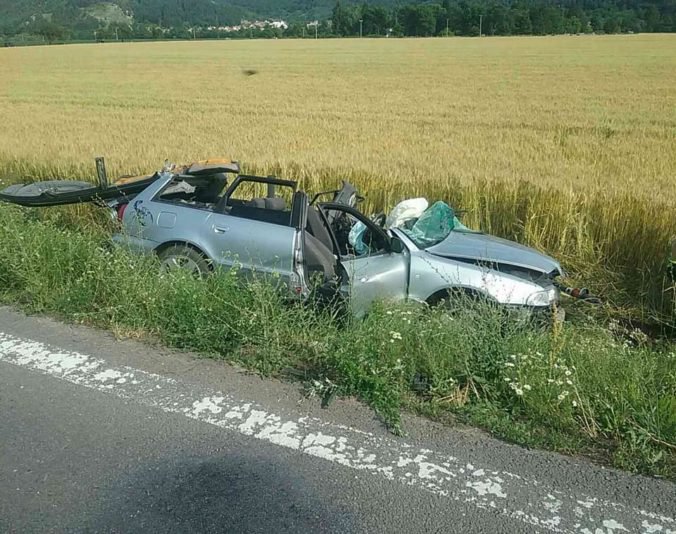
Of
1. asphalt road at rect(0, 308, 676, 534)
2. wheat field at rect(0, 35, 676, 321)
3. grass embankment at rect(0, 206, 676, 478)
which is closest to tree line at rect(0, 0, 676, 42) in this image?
wheat field at rect(0, 35, 676, 321)

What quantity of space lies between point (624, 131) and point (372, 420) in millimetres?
13736

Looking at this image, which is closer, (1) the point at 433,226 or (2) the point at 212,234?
(2) the point at 212,234

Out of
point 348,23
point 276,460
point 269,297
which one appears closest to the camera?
point 276,460

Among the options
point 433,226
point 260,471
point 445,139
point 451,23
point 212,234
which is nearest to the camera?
point 260,471

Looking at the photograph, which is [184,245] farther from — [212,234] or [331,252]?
[331,252]

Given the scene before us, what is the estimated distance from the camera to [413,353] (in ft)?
13.2

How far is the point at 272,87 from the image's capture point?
2995cm

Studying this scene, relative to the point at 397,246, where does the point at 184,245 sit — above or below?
below

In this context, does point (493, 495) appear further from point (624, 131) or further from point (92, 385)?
point (624, 131)

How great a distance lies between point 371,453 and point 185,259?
3248mm

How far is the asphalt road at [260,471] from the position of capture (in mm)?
2676

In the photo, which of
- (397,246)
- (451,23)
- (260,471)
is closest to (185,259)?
(397,246)

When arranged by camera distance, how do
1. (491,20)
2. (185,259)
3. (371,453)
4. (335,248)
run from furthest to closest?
(491,20)
(185,259)
(335,248)
(371,453)

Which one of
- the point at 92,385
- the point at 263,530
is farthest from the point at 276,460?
the point at 92,385
